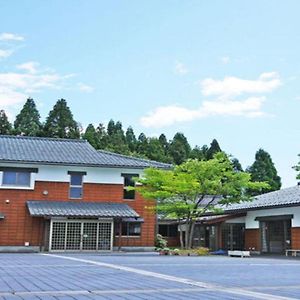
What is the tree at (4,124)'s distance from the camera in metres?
50.6

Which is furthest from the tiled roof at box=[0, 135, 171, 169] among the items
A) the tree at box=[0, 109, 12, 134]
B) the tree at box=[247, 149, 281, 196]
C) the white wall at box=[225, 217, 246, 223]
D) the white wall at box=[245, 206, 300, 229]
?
the tree at box=[0, 109, 12, 134]

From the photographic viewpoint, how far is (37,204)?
26.0 m

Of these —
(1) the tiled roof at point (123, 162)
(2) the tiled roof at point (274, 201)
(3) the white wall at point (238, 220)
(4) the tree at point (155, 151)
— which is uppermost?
(4) the tree at point (155, 151)

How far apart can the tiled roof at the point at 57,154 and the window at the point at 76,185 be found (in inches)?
32.9

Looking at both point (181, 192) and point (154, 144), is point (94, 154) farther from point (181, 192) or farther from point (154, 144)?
point (154, 144)

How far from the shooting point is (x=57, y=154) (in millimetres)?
27906

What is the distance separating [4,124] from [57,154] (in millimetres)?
25729

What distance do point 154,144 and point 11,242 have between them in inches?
1132

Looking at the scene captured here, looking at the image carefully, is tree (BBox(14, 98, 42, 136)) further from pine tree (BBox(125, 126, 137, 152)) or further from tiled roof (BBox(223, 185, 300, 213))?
tiled roof (BBox(223, 185, 300, 213))

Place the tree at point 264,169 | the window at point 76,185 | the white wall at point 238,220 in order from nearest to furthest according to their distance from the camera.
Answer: the window at point 76,185
the white wall at point 238,220
the tree at point 264,169

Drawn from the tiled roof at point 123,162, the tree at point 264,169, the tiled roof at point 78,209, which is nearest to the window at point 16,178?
the tiled roof at point 78,209

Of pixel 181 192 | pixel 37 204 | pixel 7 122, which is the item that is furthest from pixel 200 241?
pixel 7 122

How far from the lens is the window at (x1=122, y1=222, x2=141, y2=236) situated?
2780cm

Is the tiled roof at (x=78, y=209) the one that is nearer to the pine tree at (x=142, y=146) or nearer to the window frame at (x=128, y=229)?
the window frame at (x=128, y=229)
